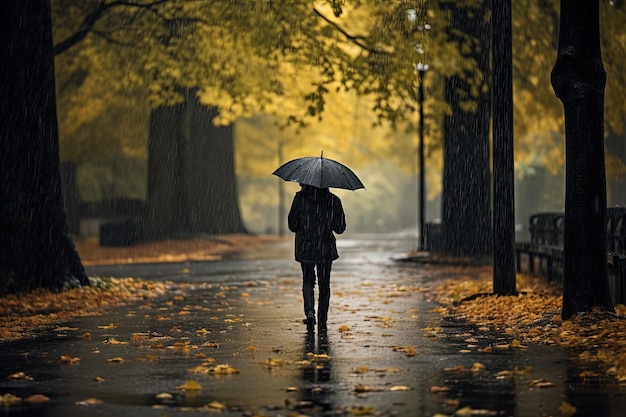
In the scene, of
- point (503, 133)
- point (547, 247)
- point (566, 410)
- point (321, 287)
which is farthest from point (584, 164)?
point (547, 247)

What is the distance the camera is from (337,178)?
13031 millimetres

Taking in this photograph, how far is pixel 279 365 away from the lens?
10219mm

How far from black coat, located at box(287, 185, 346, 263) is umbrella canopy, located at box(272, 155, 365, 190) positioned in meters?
0.27

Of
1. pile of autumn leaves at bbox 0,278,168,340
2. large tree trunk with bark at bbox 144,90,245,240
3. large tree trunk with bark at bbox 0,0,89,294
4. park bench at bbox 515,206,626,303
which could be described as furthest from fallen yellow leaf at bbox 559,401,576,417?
large tree trunk with bark at bbox 144,90,245,240

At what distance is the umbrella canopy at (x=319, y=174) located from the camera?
42.4 feet

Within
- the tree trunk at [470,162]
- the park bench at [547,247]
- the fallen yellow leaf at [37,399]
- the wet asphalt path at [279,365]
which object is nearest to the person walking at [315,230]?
the wet asphalt path at [279,365]

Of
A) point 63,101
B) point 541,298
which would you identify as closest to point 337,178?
point 541,298

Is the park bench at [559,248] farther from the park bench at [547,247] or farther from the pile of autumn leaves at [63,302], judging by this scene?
the pile of autumn leaves at [63,302]

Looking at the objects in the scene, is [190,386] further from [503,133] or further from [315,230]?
[503,133]

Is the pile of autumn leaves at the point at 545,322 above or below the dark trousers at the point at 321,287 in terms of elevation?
below

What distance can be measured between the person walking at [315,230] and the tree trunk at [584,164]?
8.56 ft

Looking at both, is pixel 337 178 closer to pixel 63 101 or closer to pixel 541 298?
pixel 541 298

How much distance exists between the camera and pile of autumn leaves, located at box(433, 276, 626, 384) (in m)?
10.4

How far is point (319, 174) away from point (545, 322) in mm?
3064
